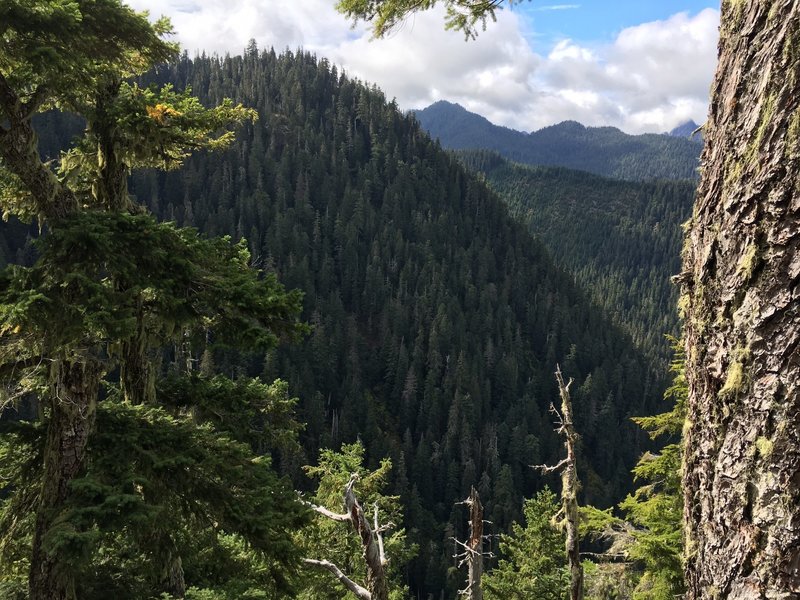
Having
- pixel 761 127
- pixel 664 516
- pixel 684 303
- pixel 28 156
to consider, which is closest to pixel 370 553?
pixel 684 303

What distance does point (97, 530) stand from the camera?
5766 millimetres

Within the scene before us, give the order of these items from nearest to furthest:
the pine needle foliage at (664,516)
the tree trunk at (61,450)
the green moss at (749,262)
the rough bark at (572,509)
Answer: the green moss at (749,262) → the tree trunk at (61,450) → the pine needle foliage at (664,516) → the rough bark at (572,509)

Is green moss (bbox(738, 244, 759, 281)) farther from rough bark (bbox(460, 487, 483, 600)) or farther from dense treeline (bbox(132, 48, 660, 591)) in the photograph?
dense treeline (bbox(132, 48, 660, 591))

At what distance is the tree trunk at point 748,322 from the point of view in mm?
2312

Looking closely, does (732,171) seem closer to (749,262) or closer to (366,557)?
(749,262)

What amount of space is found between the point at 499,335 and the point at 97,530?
531 ft

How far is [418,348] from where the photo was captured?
145250 millimetres

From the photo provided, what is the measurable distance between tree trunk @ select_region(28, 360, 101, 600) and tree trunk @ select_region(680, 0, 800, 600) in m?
6.62

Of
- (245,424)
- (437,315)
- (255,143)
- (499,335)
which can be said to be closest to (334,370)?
(437,315)

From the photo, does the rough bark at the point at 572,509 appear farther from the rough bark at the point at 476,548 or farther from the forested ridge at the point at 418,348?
the forested ridge at the point at 418,348

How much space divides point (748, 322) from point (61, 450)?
25.1 feet

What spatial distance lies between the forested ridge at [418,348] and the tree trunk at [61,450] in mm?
90535

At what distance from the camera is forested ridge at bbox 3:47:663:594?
116m

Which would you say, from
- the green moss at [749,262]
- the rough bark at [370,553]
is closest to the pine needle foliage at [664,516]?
the rough bark at [370,553]
